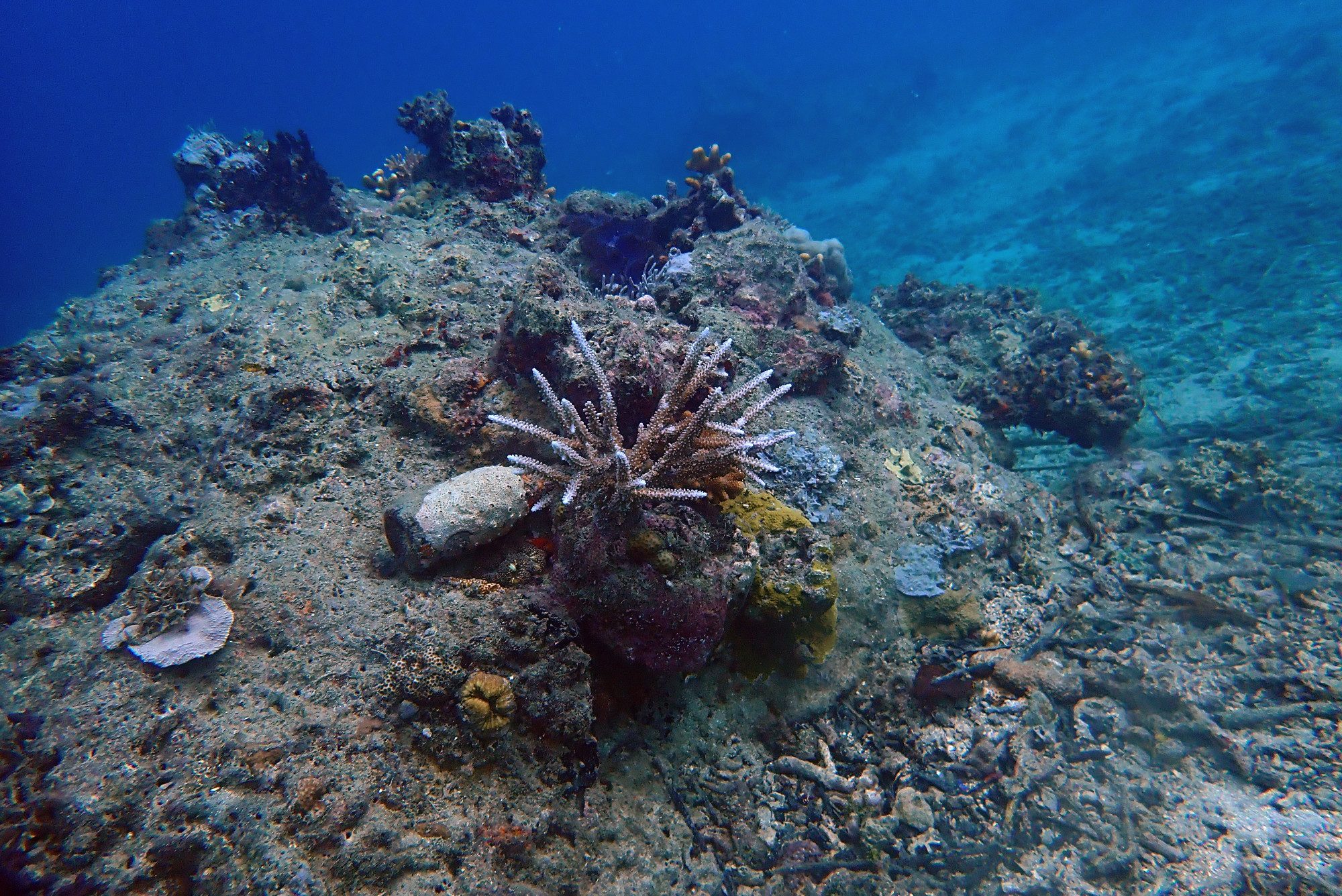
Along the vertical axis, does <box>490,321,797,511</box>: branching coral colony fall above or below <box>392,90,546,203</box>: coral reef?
below

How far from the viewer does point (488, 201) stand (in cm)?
796

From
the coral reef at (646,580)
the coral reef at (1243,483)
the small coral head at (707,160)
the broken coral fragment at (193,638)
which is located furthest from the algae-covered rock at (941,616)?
the small coral head at (707,160)

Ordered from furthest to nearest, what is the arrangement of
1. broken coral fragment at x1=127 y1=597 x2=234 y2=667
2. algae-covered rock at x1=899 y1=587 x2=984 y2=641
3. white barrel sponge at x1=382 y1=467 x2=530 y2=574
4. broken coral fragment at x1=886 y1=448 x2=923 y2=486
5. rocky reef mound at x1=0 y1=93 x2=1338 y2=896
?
broken coral fragment at x1=886 y1=448 x2=923 y2=486 → algae-covered rock at x1=899 y1=587 x2=984 y2=641 → white barrel sponge at x1=382 y1=467 x2=530 y2=574 → broken coral fragment at x1=127 y1=597 x2=234 y2=667 → rocky reef mound at x1=0 y1=93 x2=1338 y2=896

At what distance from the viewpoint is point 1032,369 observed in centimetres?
763

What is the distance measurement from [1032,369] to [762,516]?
646cm

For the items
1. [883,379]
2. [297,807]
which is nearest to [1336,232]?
[883,379]

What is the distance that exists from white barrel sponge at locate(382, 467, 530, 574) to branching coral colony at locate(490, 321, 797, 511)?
209 mm

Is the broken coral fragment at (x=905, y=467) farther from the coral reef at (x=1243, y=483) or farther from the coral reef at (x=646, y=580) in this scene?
the coral reef at (x=1243, y=483)

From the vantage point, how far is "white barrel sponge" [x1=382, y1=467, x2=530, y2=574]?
2.86 m

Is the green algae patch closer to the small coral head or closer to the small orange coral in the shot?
the small orange coral

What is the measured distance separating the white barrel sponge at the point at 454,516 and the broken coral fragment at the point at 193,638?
0.88m

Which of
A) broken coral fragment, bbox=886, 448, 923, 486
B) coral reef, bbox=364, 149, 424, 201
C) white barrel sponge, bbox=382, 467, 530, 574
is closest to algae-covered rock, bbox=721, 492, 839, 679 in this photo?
white barrel sponge, bbox=382, 467, 530, 574

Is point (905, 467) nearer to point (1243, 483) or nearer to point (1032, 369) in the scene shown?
point (1032, 369)

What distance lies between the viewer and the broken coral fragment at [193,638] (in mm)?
2639
